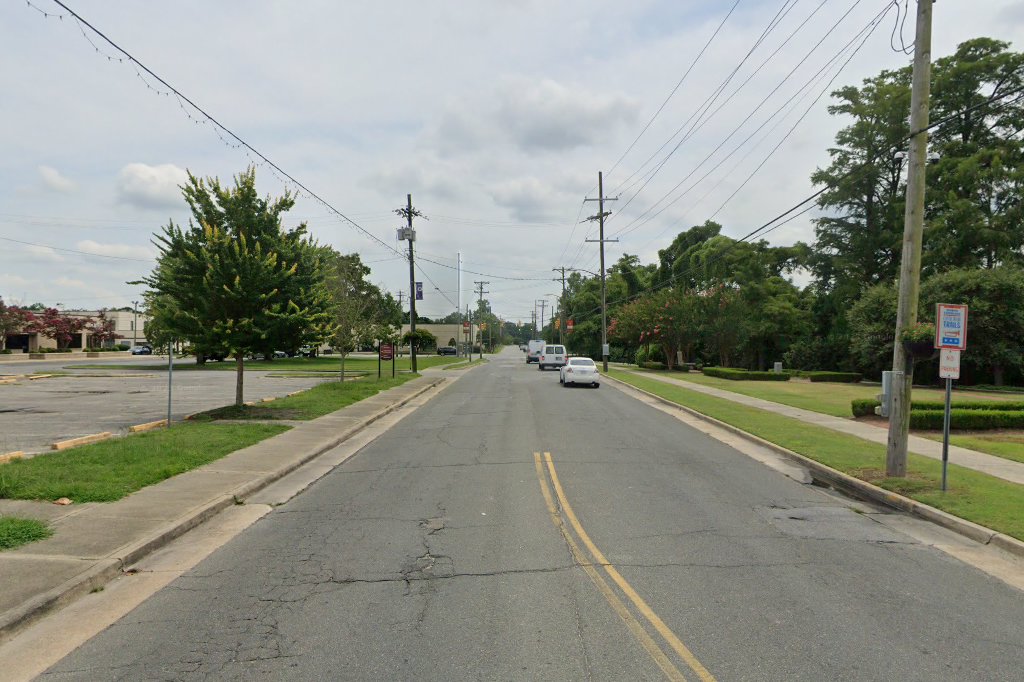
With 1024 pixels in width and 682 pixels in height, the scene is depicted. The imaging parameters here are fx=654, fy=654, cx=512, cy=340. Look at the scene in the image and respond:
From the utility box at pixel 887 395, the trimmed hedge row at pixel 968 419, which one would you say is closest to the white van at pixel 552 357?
the trimmed hedge row at pixel 968 419

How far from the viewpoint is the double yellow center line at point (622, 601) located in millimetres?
4199

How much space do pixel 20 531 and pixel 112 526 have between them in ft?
2.66

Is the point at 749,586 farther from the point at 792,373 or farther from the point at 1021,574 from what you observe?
the point at 792,373

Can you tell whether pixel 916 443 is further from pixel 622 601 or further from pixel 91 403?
pixel 91 403

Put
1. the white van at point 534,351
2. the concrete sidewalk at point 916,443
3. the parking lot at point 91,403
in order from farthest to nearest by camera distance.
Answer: the white van at point 534,351 → the parking lot at point 91,403 → the concrete sidewalk at point 916,443

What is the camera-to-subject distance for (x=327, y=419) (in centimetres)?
1758

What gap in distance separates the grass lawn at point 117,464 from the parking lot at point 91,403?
165 centimetres

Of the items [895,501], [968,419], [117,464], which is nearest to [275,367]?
[117,464]

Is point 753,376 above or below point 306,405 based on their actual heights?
above

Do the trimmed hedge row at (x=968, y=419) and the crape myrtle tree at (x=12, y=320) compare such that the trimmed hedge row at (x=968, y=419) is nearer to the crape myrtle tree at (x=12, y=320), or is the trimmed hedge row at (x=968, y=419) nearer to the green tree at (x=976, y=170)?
the green tree at (x=976, y=170)

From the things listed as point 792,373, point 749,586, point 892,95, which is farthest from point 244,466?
point 892,95

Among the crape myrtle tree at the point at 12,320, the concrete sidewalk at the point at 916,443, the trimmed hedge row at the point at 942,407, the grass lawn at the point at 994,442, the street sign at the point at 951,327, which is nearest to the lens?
the street sign at the point at 951,327

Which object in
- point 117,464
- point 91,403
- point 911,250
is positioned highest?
point 911,250

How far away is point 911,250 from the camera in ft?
34.0
